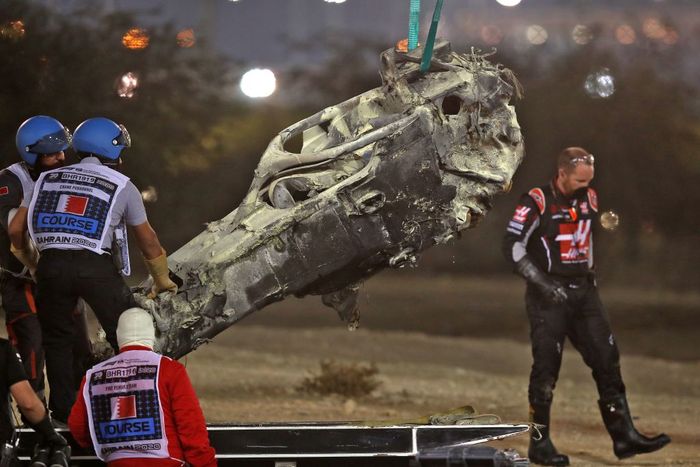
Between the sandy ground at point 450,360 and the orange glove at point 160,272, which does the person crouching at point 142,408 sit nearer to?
the orange glove at point 160,272

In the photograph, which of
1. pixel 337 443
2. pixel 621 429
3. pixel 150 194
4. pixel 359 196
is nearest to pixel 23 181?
pixel 359 196

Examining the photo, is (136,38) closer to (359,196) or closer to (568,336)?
(568,336)

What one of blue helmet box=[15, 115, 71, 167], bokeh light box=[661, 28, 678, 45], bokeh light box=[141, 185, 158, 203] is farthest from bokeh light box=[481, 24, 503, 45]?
blue helmet box=[15, 115, 71, 167]

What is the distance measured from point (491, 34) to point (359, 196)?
891cm

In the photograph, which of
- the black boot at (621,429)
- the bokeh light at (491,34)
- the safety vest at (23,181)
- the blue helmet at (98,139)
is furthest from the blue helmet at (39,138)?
the bokeh light at (491,34)

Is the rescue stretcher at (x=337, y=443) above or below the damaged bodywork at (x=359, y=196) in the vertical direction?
below

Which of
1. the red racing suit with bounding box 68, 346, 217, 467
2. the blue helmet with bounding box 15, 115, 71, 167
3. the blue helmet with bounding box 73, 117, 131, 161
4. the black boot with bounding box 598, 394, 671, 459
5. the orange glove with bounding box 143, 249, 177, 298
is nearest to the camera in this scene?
the red racing suit with bounding box 68, 346, 217, 467

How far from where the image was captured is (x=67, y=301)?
7887 mm

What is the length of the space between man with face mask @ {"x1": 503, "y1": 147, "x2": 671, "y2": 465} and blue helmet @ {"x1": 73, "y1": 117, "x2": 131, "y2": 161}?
364 cm

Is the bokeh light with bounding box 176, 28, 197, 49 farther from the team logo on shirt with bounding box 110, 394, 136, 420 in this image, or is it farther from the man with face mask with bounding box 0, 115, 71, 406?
the team logo on shirt with bounding box 110, 394, 136, 420

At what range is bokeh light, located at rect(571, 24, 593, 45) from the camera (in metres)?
Result: 16.9

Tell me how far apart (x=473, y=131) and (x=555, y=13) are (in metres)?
9.05

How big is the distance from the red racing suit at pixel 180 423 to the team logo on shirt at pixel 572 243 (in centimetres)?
453

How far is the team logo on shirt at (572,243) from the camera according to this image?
10.4m
